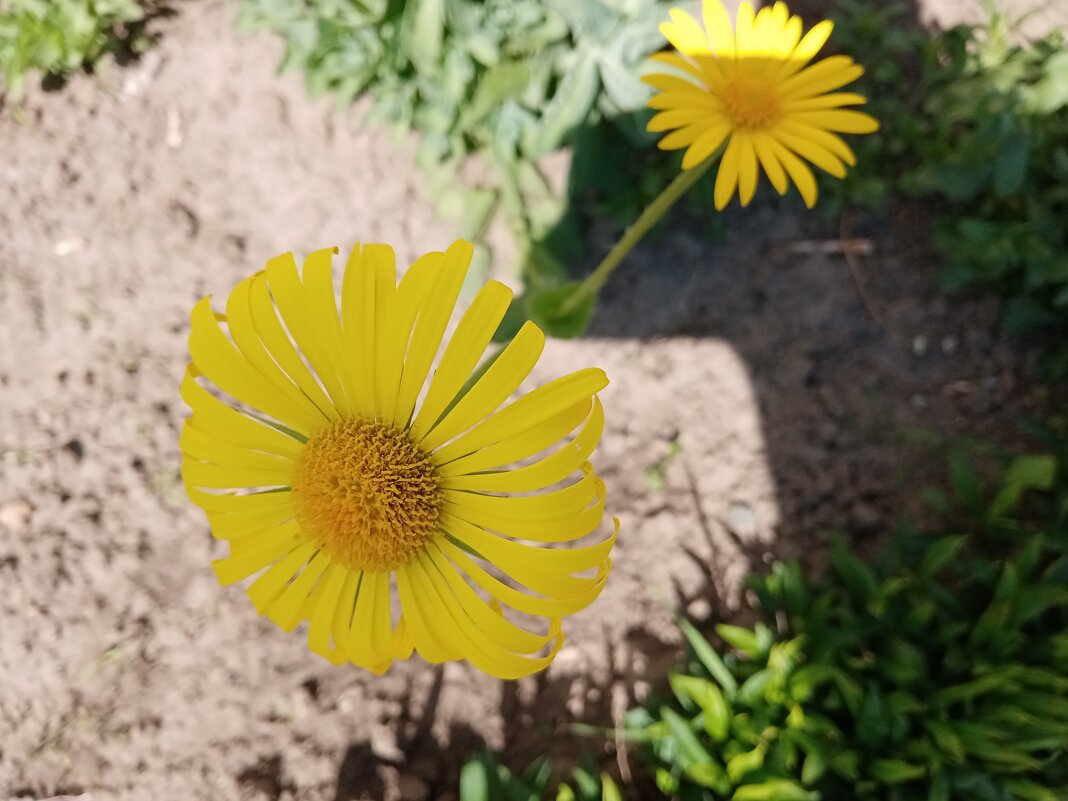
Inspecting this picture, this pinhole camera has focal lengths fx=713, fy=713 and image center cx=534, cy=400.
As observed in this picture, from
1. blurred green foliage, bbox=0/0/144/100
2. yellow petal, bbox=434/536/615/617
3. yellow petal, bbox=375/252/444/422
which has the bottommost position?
yellow petal, bbox=434/536/615/617

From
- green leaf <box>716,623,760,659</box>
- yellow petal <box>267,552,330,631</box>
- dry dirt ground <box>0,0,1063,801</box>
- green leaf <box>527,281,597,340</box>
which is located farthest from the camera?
dry dirt ground <box>0,0,1063,801</box>

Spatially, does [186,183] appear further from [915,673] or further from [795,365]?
[915,673]

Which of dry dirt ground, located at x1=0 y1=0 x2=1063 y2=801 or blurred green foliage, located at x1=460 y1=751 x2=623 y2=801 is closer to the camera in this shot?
blurred green foliage, located at x1=460 y1=751 x2=623 y2=801

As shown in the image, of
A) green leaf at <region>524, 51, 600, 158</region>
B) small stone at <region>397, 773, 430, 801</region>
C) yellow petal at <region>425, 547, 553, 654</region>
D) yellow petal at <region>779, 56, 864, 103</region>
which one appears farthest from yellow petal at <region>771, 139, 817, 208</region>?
small stone at <region>397, 773, 430, 801</region>

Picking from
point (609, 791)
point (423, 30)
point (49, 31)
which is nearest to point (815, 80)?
point (423, 30)

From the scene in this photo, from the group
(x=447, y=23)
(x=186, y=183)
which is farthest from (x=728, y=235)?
(x=186, y=183)

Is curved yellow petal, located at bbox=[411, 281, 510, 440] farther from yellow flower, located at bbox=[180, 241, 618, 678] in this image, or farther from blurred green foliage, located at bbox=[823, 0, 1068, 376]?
blurred green foliage, located at bbox=[823, 0, 1068, 376]

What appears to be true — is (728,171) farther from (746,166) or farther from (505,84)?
(505,84)
